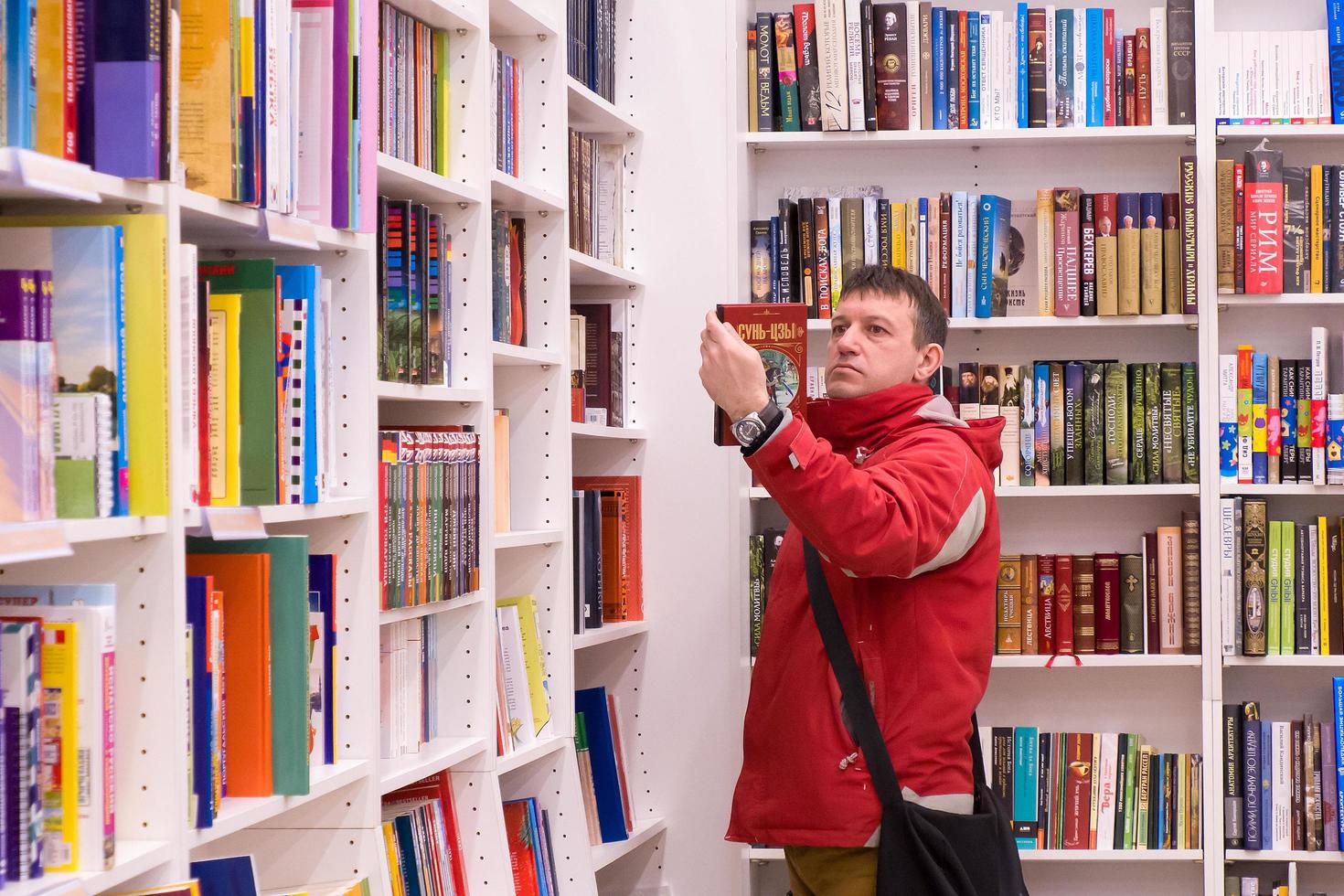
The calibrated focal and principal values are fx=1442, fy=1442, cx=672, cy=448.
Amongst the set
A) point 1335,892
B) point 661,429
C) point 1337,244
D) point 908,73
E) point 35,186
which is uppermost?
point 908,73

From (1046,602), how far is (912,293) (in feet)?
3.90

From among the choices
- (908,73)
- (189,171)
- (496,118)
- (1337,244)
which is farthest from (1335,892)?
(189,171)

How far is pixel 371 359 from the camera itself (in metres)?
1.91

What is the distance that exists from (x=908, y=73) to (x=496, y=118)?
1.17 m

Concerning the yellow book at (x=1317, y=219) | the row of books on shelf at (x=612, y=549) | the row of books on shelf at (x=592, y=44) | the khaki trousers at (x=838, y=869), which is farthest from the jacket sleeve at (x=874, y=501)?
the yellow book at (x=1317, y=219)

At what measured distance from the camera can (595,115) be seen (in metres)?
3.07

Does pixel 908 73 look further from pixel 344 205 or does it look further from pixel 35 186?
pixel 35 186

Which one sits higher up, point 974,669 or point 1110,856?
point 974,669

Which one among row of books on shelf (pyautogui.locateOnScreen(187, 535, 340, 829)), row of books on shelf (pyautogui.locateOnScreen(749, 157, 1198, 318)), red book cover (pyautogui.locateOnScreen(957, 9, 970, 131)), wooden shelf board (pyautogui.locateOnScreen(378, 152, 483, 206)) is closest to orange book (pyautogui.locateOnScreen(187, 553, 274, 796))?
row of books on shelf (pyautogui.locateOnScreen(187, 535, 340, 829))

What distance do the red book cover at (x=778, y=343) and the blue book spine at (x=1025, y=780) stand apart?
4.66 feet

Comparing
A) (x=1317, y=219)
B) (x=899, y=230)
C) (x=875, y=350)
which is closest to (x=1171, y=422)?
(x=1317, y=219)

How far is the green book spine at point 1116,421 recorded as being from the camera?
3.25 meters

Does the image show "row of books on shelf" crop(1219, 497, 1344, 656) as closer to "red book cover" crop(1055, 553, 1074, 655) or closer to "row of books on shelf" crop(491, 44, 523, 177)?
"red book cover" crop(1055, 553, 1074, 655)

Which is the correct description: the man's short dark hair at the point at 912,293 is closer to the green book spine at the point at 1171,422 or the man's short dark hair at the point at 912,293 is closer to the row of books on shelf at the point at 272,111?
the row of books on shelf at the point at 272,111
